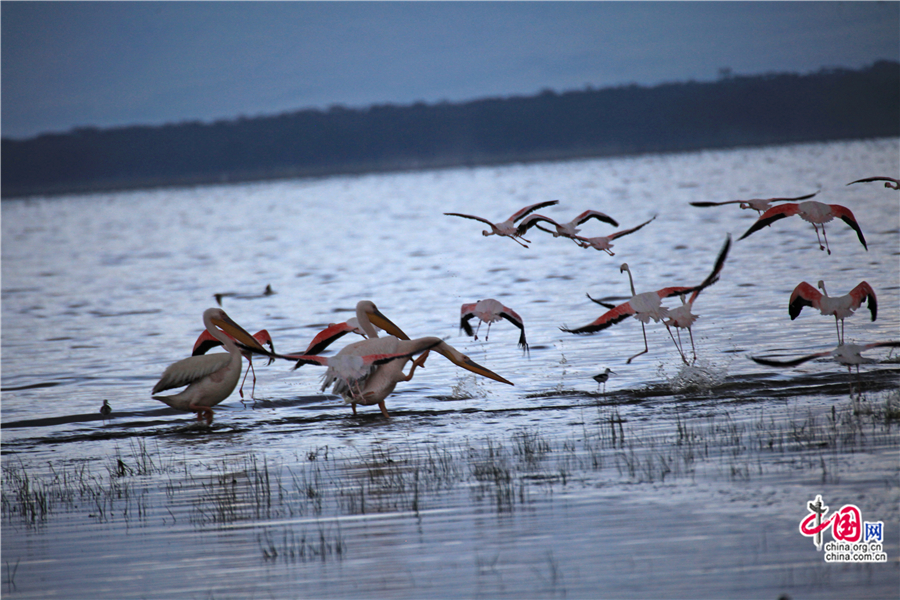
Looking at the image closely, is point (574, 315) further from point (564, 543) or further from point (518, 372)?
point (564, 543)

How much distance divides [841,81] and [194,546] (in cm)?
14285

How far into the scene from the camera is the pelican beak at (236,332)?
32.1ft

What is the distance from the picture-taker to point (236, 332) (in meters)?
10.0

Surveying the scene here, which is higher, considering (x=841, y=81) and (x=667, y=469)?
(x=841, y=81)

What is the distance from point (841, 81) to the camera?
133375 millimetres

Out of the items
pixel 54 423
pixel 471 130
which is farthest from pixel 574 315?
pixel 471 130

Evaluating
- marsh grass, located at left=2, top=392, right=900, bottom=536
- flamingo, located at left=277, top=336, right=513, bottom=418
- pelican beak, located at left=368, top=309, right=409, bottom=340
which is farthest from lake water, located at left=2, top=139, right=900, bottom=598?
pelican beak, located at left=368, top=309, right=409, bottom=340

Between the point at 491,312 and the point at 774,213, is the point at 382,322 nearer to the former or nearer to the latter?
the point at 491,312

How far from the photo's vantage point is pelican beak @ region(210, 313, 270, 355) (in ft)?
32.1

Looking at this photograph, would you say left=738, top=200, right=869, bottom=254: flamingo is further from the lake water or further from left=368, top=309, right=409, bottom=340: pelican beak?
left=368, top=309, right=409, bottom=340: pelican beak

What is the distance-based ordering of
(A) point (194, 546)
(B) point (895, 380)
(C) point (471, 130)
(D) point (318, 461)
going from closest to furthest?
(A) point (194, 546) → (D) point (318, 461) → (B) point (895, 380) → (C) point (471, 130)

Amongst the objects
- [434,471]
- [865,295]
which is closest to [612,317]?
[865,295]

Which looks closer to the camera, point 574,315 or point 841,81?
point 574,315

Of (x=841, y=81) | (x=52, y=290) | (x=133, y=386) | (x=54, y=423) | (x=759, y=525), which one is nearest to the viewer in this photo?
(x=759, y=525)
